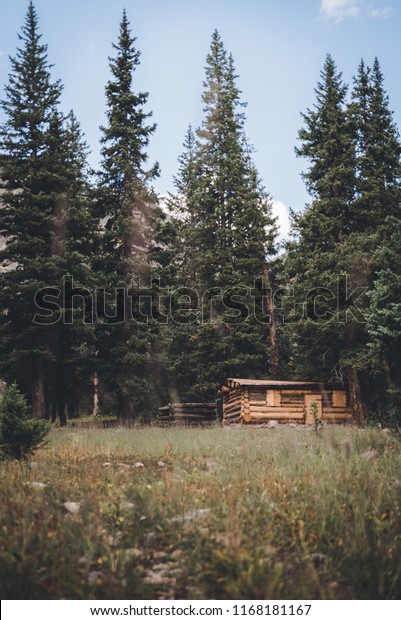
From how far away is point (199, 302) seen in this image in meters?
33.3

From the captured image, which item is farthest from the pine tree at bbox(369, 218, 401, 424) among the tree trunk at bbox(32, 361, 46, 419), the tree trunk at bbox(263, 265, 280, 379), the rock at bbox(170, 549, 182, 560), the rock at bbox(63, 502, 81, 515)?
the rock at bbox(170, 549, 182, 560)

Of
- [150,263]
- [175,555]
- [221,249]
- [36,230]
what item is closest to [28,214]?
[36,230]

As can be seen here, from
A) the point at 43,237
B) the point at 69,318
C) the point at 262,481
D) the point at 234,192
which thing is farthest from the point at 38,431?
the point at 234,192

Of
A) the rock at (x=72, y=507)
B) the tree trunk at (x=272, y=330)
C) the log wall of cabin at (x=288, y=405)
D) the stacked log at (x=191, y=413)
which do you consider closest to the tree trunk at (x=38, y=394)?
the log wall of cabin at (x=288, y=405)

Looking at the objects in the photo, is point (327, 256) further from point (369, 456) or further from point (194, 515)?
point (194, 515)

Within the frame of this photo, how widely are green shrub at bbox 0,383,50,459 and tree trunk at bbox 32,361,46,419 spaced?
12359 mm

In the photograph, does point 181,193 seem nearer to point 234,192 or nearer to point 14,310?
A: point 234,192

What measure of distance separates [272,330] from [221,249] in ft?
22.3

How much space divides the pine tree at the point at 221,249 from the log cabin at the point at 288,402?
13.4 feet

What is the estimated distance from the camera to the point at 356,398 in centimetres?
2641

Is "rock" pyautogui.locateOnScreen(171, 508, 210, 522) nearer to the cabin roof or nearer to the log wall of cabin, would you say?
the cabin roof

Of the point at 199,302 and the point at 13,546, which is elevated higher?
the point at 199,302

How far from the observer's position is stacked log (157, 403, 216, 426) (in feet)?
107

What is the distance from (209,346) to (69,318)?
1059 cm
